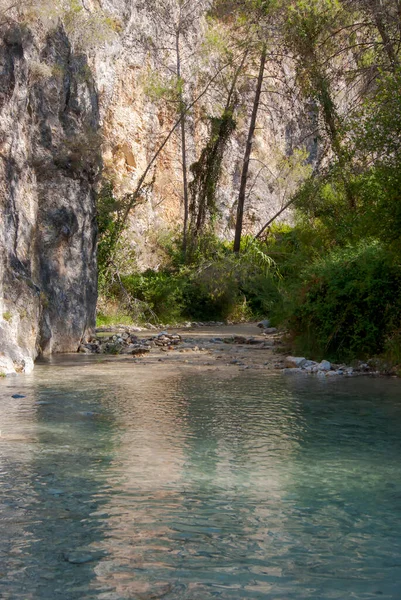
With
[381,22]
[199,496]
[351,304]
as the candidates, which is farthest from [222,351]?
[199,496]

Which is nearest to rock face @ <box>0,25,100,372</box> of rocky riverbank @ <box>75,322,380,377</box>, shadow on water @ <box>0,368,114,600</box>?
rocky riverbank @ <box>75,322,380,377</box>

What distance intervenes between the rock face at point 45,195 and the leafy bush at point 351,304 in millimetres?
5298

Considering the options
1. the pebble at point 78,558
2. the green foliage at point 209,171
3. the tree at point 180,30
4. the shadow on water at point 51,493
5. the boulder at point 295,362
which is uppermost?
the tree at point 180,30

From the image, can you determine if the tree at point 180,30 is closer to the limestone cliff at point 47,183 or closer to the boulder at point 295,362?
the limestone cliff at point 47,183

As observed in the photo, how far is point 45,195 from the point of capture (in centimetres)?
A: 1675

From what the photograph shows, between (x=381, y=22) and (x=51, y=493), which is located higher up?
(x=381, y=22)

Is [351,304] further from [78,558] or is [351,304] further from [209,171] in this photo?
[209,171]

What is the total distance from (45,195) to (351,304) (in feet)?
23.5

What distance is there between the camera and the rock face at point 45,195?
45.5 feet

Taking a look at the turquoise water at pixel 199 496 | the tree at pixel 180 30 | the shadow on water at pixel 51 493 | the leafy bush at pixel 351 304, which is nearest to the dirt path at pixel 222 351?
the leafy bush at pixel 351 304

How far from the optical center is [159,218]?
3519cm

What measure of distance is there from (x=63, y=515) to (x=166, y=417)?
386 cm

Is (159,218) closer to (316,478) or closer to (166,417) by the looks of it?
(166,417)

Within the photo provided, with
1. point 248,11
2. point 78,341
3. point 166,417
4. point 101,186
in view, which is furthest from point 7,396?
point 248,11
